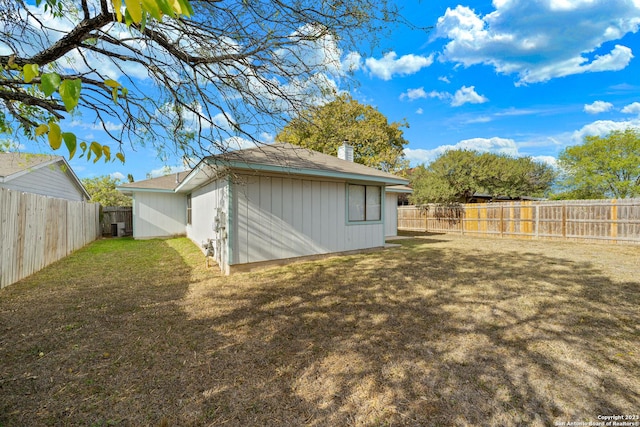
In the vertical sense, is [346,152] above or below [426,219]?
above

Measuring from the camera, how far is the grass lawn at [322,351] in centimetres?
196

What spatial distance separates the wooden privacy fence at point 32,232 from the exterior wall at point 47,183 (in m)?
1.72

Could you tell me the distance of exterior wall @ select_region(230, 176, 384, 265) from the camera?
6.07 metres

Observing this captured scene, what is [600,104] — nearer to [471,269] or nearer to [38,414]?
[471,269]

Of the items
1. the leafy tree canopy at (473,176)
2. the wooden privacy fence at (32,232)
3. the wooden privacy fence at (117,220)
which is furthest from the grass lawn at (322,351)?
the leafy tree canopy at (473,176)

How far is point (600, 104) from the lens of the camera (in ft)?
53.9

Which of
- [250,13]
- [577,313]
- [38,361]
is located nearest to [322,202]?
[250,13]

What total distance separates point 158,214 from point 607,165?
2677 centimetres

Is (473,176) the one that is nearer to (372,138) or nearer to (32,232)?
(372,138)

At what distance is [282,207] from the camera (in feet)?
→ 21.7

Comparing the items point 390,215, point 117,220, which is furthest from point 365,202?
point 117,220

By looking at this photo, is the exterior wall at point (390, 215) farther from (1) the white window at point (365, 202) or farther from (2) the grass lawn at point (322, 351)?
(2) the grass lawn at point (322, 351)

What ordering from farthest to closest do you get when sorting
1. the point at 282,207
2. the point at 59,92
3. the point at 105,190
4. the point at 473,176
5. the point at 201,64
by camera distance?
the point at 105,190
the point at 473,176
the point at 282,207
the point at 201,64
the point at 59,92

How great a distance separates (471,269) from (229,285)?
17.4ft
